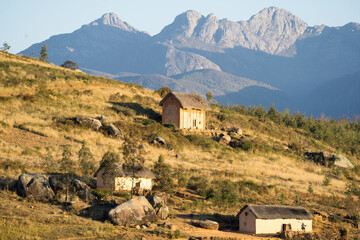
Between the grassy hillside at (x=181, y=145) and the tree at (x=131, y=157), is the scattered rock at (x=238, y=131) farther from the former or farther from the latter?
the tree at (x=131, y=157)

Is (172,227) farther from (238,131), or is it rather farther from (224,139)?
(238,131)

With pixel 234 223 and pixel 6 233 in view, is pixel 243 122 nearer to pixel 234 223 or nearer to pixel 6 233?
pixel 234 223

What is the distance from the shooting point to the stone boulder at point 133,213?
28.5m

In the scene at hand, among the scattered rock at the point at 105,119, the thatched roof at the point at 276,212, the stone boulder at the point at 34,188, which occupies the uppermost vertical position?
the scattered rock at the point at 105,119

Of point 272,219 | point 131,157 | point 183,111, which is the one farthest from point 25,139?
point 272,219

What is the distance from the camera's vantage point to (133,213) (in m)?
29.2

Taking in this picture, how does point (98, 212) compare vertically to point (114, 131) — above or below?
below

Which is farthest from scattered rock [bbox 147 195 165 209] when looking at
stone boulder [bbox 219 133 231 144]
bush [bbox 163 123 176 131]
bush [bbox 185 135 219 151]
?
stone boulder [bbox 219 133 231 144]

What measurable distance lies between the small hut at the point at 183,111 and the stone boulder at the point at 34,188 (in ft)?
118

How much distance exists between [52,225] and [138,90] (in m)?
59.7

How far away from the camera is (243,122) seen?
79.6 metres

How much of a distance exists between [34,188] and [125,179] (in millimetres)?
7518

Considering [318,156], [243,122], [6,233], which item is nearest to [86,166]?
[6,233]

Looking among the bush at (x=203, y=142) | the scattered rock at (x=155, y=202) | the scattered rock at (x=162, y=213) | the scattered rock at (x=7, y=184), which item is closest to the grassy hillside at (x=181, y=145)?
the bush at (x=203, y=142)
